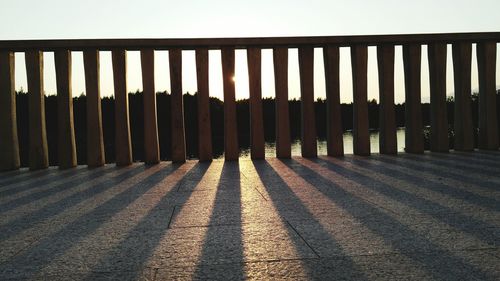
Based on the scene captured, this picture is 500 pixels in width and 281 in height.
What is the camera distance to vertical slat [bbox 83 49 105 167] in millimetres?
5230

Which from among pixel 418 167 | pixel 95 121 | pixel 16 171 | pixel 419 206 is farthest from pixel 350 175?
pixel 16 171

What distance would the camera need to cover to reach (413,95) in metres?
5.64

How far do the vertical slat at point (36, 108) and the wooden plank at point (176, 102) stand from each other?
1.48 meters

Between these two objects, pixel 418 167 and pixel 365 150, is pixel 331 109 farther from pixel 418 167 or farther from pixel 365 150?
pixel 418 167

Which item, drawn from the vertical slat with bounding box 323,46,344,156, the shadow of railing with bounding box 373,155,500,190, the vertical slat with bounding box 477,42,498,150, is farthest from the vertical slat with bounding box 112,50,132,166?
the vertical slat with bounding box 477,42,498,150

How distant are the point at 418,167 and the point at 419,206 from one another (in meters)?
1.95

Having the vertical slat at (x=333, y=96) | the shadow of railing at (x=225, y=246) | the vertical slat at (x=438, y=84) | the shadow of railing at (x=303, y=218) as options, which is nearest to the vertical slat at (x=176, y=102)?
the shadow of railing at (x=303, y=218)

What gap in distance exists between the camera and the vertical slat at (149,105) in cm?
530

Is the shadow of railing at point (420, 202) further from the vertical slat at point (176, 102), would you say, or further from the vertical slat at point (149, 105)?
the vertical slat at point (149, 105)

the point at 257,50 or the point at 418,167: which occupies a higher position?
the point at 257,50

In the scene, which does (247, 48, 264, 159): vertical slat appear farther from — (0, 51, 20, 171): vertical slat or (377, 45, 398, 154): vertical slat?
(0, 51, 20, 171): vertical slat

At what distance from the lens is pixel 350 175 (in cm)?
378

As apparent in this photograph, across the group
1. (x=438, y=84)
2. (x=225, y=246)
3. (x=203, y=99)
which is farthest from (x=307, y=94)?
(x=225, y=246)

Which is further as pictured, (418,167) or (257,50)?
(257,50)
